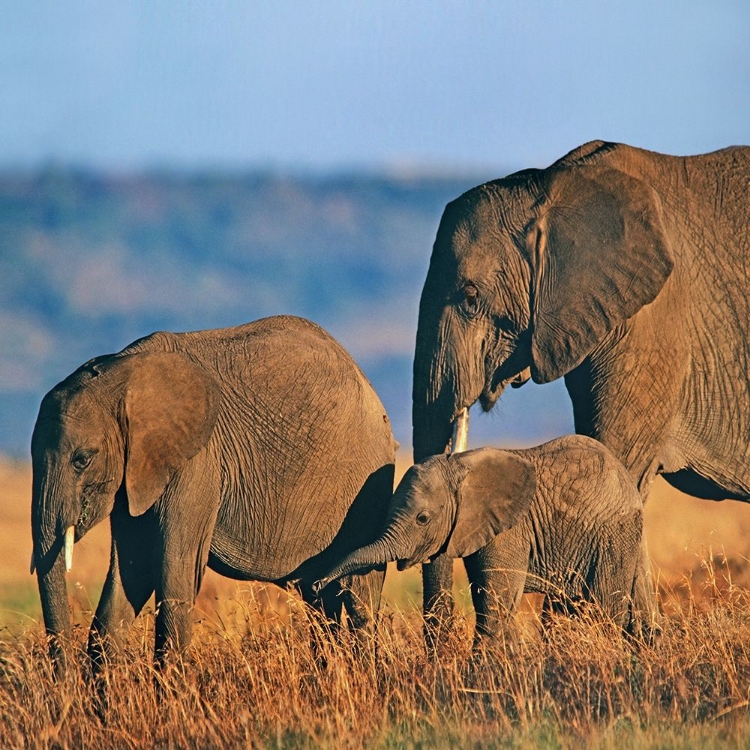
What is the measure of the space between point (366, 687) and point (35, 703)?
1526 mm

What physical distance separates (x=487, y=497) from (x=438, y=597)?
713 mm

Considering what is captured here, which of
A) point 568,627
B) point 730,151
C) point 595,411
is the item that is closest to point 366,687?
point 568,627


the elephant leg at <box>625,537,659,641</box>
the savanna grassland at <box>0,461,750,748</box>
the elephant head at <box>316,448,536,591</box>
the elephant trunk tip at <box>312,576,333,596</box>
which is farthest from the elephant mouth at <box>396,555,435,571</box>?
the elephant leg at <box>625,537,659,641</box>

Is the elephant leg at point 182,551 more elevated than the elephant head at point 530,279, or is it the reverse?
the elephant head at point 530,279

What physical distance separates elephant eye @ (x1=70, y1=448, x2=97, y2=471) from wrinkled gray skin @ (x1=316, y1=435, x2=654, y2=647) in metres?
1.42

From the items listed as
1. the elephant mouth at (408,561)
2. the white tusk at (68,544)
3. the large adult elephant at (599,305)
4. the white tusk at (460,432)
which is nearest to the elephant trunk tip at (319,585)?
the elephant mouth at (408,561)

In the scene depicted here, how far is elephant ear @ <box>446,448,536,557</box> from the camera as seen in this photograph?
8.43 meters

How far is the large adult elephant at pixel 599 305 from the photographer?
348 inches

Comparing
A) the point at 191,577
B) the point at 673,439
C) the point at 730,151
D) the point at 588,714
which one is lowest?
the point at 588,714

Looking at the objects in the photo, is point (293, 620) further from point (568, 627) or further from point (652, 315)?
point (652, 315)

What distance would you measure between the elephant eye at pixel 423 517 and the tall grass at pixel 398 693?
0.55m

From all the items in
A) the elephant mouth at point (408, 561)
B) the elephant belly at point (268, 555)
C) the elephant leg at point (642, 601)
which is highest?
the elephant belly at point (268, 555)

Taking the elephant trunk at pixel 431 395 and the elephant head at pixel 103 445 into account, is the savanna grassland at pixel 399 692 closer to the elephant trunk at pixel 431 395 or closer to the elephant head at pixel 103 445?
the elephant head at pixel 103 445

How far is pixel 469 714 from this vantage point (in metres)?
7.00
